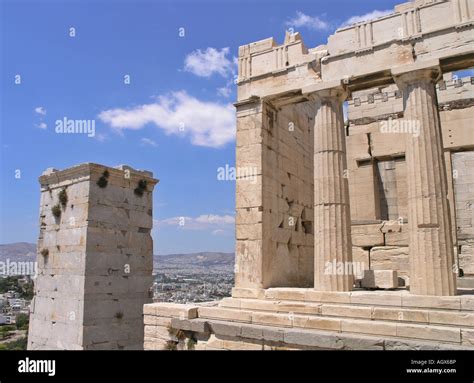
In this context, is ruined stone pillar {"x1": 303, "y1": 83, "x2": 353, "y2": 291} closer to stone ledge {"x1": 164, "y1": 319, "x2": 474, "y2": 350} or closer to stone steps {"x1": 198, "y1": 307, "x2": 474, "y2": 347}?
stone steps {"x1": 198, "y1": 307, "x2": 474, "y2": 347}

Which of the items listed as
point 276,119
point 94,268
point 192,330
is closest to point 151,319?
point 192,330

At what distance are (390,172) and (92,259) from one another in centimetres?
1051

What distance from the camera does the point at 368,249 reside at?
1299 cm

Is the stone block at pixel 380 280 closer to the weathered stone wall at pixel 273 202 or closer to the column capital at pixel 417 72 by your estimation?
the weathered stone wall at pixel 273 202

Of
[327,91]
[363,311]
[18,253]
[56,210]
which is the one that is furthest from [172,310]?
[18,253]

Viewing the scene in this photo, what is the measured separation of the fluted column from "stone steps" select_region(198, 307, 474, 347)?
43.2 inches

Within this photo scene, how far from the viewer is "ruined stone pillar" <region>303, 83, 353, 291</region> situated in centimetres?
932

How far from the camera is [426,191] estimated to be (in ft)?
28.0

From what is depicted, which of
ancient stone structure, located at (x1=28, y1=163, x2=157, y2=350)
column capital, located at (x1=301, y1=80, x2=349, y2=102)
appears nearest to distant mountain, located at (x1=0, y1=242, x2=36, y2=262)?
ancient stone structure, located at (x1=28, y1=163, x2=157, y2=350)

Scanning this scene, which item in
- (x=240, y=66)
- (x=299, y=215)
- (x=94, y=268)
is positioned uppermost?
(x=240, y=66)

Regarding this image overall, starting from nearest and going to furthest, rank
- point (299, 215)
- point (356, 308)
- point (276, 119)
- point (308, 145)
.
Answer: point (356, 308)
point (276, 119)
point (299, 215)
point (308, 145)
